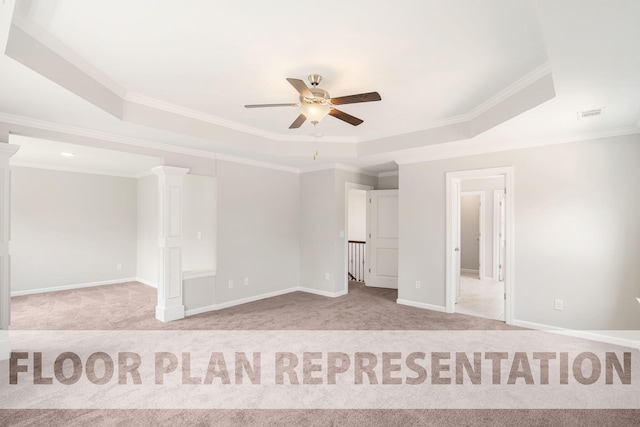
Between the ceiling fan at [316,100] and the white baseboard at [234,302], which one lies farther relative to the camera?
the white baseboard at [234,302]

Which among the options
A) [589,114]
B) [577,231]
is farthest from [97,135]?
[577,231]

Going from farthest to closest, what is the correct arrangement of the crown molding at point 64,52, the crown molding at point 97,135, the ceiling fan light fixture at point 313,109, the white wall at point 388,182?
the white wall at point 388,182, the crown molding at point 97,135, the ceiling fan light fixture at point 313,109, the crown molding at point 64,52

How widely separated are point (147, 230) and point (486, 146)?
22.3ft

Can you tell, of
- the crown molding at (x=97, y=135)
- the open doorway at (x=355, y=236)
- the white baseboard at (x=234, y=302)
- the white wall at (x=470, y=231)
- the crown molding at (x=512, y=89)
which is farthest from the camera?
the white wall at (x=470, y=231)

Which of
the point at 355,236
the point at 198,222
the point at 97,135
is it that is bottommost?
the point at 355,236

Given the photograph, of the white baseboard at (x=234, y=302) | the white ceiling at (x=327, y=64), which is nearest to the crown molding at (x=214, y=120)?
the white ceiling at (x=327, y=64)

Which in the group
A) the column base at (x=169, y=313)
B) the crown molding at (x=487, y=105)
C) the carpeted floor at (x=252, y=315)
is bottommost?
the carpeted floor at (x=252, y=315)

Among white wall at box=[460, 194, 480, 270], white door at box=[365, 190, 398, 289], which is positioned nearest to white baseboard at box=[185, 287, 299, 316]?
white door at box=[365, 190, 398, 289]

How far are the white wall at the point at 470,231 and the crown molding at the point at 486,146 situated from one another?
4411 millimetres

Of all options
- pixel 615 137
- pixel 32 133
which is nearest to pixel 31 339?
pixel 32 133

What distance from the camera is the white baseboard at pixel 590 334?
3481 millimetres

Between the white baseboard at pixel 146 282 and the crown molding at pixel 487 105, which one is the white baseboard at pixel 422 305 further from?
the white baseboard at pixel 146 282

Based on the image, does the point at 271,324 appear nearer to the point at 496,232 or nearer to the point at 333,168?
the point at 333,168

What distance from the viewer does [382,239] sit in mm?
6812
